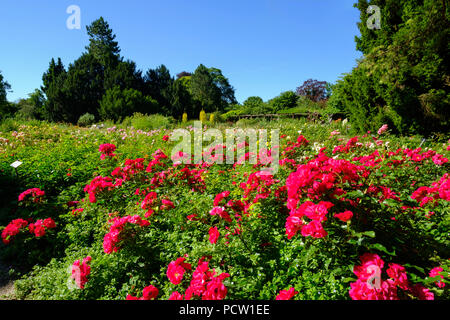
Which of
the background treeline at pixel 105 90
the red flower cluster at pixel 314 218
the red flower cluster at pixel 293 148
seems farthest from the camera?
the background treeline at pixel 105 90

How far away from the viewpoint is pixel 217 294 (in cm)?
122

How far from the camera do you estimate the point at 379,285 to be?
98cm

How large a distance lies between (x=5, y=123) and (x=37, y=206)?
8802 millimetres

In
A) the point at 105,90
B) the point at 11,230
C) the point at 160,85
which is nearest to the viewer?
the point at 11,230

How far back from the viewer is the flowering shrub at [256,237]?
1.27 m

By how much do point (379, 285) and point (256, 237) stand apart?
1.01m

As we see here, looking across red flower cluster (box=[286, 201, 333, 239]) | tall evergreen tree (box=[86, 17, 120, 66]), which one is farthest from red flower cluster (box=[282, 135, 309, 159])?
tall evergreen tree (box=[86, 17, 120, 66])

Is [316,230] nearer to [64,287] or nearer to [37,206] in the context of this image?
[64,287]

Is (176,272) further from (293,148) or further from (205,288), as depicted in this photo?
(293,148)

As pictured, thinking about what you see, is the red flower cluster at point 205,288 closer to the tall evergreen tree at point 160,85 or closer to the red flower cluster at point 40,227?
the red flower cluster at point 40,227

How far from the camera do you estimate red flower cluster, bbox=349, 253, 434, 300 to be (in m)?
0.98

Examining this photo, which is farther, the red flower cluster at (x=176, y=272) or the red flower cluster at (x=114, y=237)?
the red flower cluster at (x=114, y=237)

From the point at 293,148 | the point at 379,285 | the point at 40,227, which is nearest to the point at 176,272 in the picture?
the point at 379,285

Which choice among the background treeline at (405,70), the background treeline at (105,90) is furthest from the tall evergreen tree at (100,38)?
the background treeline at (405,70)
